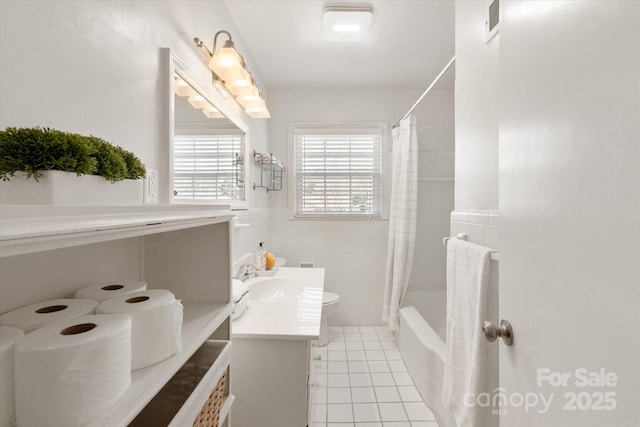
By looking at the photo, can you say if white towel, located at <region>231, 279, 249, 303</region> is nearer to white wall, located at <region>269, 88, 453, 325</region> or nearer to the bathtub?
the bathtub

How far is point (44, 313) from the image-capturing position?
506 mm

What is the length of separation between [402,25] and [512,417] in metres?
2.20

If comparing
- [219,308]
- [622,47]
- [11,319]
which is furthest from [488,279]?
[11,319]

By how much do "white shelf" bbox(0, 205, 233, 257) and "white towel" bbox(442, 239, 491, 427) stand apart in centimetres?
103

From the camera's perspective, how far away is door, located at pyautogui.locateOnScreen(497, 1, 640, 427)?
46 cm

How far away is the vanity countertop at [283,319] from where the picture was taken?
46.5 inches

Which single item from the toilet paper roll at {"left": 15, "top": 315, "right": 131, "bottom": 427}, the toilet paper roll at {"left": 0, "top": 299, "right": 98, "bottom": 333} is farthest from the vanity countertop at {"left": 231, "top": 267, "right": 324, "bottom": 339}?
the toilet paper roll at {"left": 15, "top": 315, "right": 131, "bottom": 427}

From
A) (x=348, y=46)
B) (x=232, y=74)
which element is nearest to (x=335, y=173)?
(x=348, y=46)

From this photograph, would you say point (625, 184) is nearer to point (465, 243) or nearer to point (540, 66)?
point (540, 66)

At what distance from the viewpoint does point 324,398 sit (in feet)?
6.35

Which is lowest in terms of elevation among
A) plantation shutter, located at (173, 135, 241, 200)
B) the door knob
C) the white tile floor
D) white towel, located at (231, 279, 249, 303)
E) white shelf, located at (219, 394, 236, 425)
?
the white tile floor

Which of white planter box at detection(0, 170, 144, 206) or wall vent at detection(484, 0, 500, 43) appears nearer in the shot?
white planter box at detection(0, 170, 144, 206)

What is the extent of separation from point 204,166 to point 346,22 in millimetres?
1329

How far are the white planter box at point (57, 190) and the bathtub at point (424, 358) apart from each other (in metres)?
1.79
